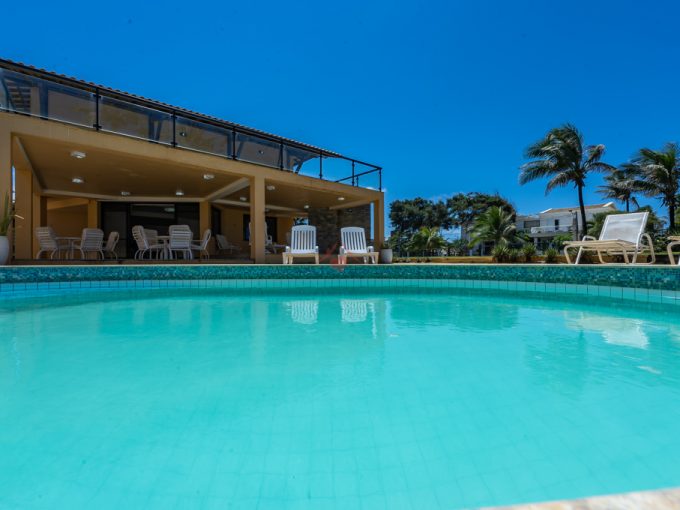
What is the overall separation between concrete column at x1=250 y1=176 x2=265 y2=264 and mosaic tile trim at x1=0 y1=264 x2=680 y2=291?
2.04 meters

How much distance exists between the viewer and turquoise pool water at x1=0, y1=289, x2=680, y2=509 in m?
1.17

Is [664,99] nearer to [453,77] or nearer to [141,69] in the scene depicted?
[453,77]

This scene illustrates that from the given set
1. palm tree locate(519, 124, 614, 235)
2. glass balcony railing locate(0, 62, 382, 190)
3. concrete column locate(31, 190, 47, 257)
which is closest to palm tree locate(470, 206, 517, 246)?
palm tree locate(519, 124, 614, 235)

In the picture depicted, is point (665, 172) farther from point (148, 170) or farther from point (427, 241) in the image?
point (148, 170)

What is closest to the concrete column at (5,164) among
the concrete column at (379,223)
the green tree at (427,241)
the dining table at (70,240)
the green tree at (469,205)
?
the dining table at (70,240)

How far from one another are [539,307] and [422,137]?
19663mm

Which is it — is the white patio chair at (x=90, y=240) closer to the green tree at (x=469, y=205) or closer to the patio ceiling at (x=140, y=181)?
the patio ceiling at (x=140, y=181)

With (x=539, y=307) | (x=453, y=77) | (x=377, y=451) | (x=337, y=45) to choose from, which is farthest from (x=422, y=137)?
(x=377, y=451)

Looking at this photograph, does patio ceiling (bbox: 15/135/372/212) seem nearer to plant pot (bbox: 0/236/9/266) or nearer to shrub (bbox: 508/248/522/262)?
plant pot (bbox: 0/236/9/266)

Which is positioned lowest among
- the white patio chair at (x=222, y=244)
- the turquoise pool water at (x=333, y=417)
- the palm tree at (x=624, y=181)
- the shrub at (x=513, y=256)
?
the turquoise pool water at (x=333, y=417)

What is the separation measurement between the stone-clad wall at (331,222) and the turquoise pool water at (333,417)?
10.9 m

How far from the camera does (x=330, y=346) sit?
9.38 feet

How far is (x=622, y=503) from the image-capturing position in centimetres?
44

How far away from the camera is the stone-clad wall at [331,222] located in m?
14.1
